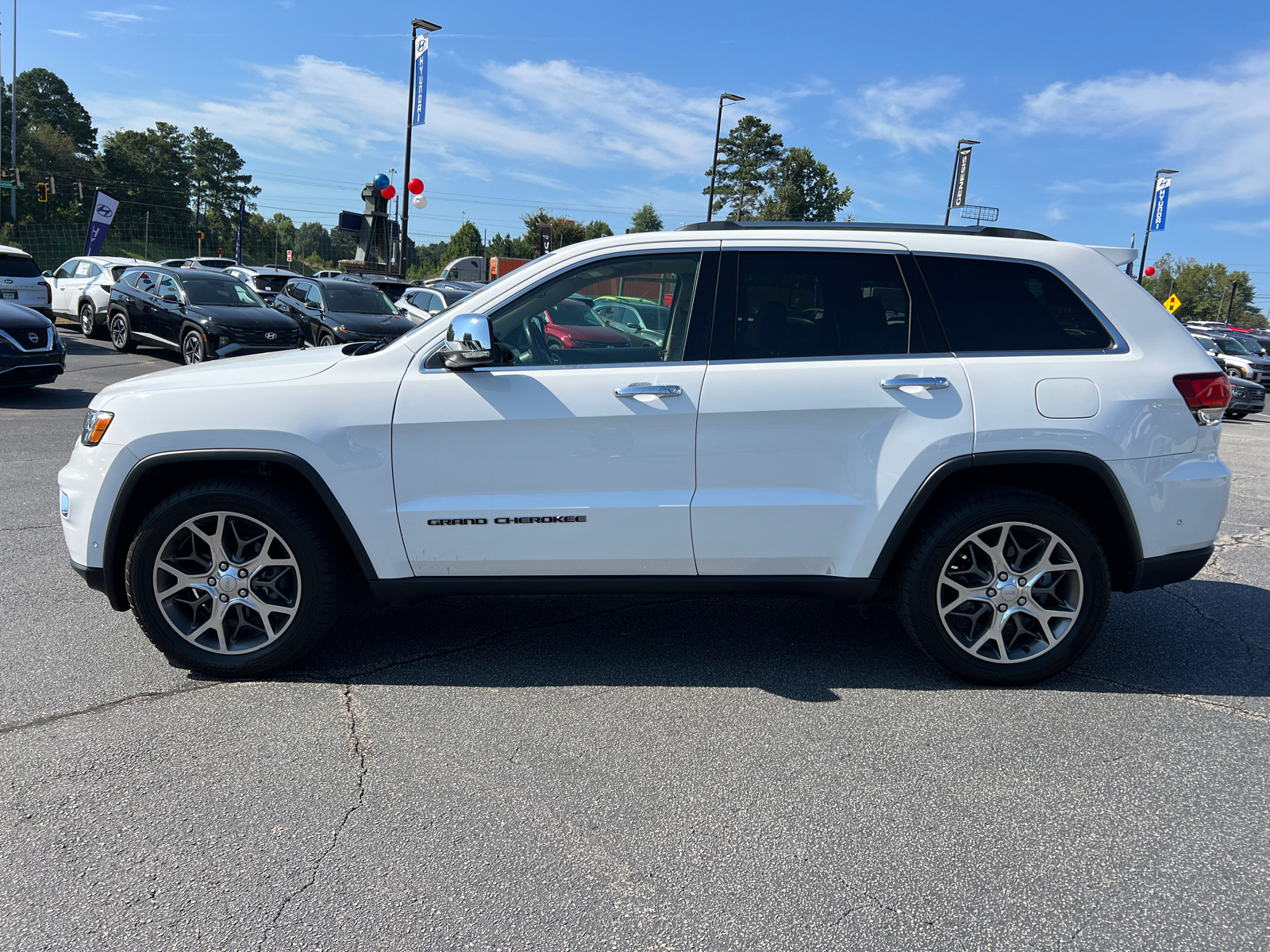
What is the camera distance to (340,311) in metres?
16.4

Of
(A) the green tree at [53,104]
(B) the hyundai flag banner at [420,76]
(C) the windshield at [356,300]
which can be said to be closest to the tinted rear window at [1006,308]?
(C) the windshield at [356,300]

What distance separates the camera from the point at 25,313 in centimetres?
1119

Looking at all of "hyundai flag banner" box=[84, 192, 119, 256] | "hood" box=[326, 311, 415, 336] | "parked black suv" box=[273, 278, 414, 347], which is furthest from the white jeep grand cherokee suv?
"hyundai flag banner" box=[84, 192, 119, 256]

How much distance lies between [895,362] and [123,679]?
3474 mm

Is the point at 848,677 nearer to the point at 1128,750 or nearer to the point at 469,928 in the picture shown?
the point at 1128,750

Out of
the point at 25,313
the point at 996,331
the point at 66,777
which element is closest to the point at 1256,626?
the point at 996,331

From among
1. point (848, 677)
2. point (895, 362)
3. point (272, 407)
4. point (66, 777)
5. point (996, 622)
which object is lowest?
point (66, 777)

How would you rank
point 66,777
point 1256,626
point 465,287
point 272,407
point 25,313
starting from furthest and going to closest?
point 465,287 → point 25,313 → point 1256,626 → point 272,407 → point 66,777

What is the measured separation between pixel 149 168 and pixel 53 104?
11940 millimetres

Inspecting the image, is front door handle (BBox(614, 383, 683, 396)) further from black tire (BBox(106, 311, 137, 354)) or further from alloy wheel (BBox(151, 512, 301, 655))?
→ black tire (BBox(106, 311, 137, 354))

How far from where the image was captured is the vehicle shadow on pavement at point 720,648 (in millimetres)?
3846

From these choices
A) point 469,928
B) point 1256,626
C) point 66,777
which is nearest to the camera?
point 469,928

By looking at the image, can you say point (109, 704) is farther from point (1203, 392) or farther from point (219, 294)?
point (219, 294)

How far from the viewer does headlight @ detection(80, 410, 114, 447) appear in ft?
12.2
